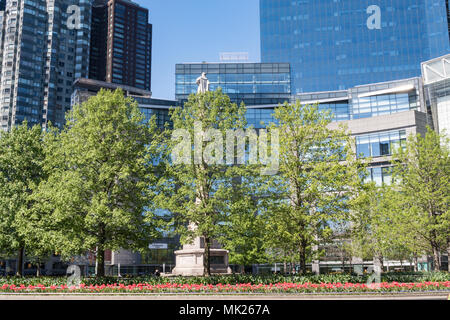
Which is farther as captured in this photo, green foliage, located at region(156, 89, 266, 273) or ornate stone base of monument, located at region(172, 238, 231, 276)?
ornate stone base of monument, located at region(172, 238, 231, 276)

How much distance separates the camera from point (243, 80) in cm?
13325

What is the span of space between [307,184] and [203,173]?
24.1 ft

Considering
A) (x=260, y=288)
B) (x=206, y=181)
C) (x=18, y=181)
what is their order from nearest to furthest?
1. (x=260, y=288)
2. (x=206, y=181)
3. (x=18, y=181)

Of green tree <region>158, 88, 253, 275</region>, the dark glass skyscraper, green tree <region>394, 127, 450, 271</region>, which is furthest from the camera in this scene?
the dark glass skyscraper

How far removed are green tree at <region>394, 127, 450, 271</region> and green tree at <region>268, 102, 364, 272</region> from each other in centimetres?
750

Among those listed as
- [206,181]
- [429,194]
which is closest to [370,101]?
[429,194]

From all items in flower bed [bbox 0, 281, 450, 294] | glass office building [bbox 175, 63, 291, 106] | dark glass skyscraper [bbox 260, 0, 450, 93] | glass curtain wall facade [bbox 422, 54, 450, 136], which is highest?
dark glass skyscraper [bbox 260, 0, 450, 93]

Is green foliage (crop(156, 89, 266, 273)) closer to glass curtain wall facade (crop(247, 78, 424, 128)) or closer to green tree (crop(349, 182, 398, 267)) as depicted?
green tree (crop(349, 182, 398, 267))

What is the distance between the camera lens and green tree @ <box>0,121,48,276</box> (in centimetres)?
3431

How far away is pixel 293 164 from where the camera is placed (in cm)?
3066

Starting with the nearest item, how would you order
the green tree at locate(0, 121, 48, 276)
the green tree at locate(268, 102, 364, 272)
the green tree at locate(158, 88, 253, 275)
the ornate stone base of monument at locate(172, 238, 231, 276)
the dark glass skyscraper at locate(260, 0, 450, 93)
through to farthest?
the green tree at locate(268, 102, 364, 272)
the green tree at locate(158, 88, 253, 275)
the green tree at locate(0, 121, 48, 276)
the ornate stone base of monument at locate(172, 238, 231, 276)
the dark glass skyscraper at locate(260, 0, 450, 93)

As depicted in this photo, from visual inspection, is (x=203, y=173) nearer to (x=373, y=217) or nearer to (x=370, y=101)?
(x=373, y=217)

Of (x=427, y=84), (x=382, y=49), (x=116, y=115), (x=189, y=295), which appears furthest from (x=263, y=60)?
(x=189, y=295)

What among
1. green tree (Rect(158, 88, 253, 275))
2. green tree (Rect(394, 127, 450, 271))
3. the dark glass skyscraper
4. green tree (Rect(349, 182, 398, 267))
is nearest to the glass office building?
the dark glass skyscraper
